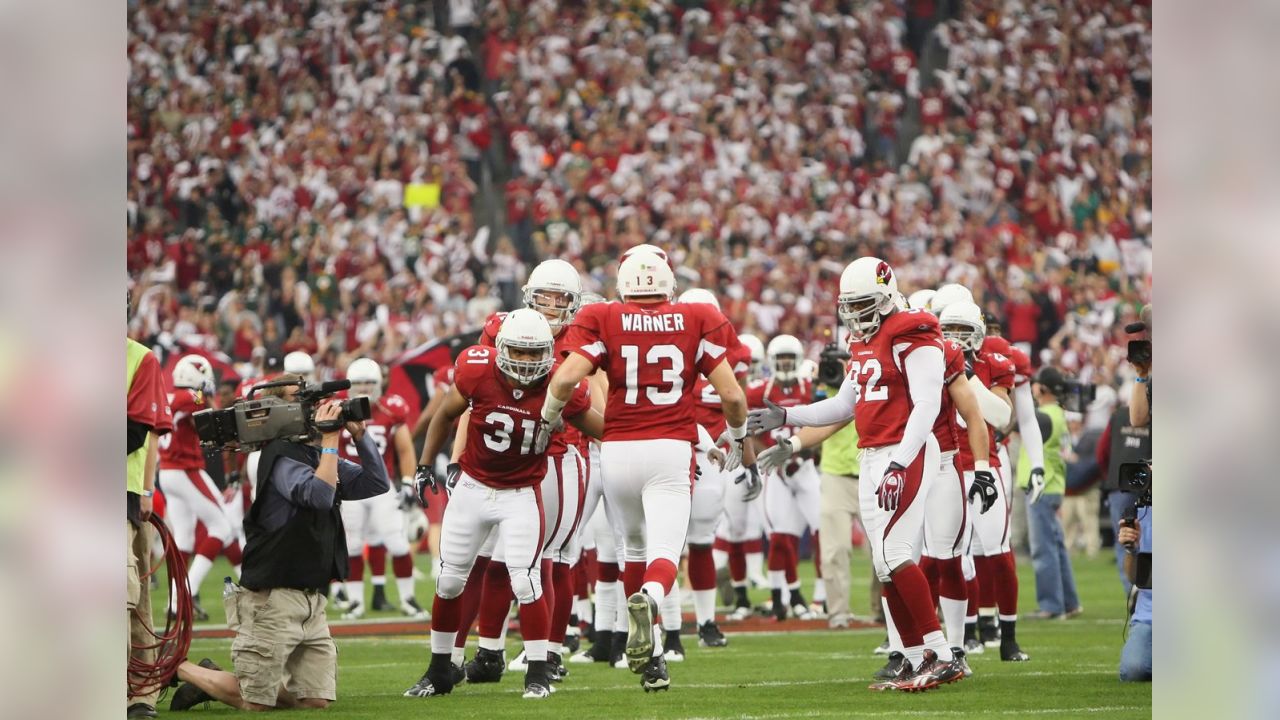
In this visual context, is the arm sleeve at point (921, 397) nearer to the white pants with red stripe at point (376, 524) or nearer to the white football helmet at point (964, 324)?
the white football helmet at point (964, 324)

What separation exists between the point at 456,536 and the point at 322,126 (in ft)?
61.9

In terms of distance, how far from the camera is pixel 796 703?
26.1ft

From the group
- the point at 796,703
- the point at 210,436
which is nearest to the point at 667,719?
the point at 796,703

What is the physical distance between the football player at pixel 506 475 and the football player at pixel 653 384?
0.22 metres

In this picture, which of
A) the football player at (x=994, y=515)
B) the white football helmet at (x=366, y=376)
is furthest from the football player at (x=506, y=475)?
the white football helmet at (x=366, y=376)

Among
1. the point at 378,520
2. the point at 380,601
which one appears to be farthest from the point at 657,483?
the point at 380,601

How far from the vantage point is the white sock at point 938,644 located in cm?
832

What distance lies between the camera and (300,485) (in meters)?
7.74

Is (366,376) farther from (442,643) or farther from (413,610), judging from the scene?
(442,643)

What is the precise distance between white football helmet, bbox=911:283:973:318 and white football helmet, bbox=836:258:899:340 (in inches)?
59.8

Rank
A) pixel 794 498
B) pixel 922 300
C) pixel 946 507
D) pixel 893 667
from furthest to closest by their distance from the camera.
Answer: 1. pixel 794 498
2. pixel 922 300
3. pixel 946 507
4. pixel 893 667

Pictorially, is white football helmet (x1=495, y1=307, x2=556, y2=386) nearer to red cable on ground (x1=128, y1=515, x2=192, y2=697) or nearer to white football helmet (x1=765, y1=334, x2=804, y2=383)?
red cable on ground (x1=128, y1=515, x2=192, y2=697)

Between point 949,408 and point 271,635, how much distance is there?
3732mm
